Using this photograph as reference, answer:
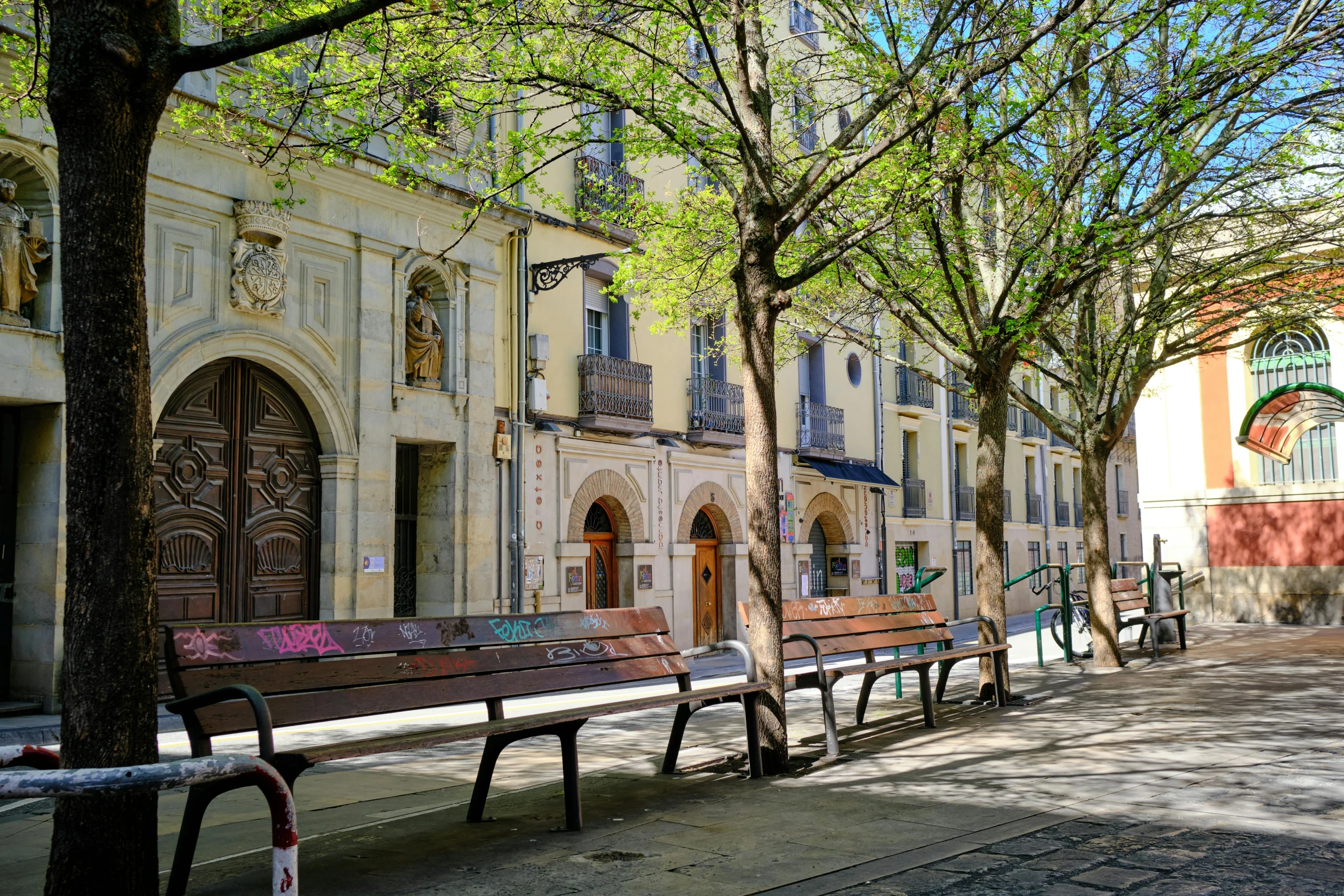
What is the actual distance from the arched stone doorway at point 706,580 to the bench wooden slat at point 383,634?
15.4 meters

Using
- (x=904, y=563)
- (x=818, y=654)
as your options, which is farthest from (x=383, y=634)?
(x=904, y=563)

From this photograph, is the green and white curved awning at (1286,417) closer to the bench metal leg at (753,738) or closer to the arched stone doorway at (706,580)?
the arched stone doorway at (706,580)

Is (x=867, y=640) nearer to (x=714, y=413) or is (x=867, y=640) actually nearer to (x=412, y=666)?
(x=412, y=666)

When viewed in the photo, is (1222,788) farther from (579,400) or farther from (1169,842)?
(579,400)

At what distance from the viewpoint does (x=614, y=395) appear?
19.7 metres

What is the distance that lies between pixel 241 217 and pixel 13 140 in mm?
2687

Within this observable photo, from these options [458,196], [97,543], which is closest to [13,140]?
[458,196]

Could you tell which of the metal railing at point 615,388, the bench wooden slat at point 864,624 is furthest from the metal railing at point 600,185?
the bench wooden slat at point 864,624

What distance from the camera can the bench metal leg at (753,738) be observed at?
7.00 meters

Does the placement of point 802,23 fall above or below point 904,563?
above

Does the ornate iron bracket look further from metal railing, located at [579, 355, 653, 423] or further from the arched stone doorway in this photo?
the arched stone doorway

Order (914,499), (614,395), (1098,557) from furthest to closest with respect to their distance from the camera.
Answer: (914,499)
(614,395)
(1098,557)

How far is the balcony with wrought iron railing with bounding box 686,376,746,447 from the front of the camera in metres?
22.0

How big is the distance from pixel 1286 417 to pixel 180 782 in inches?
791
